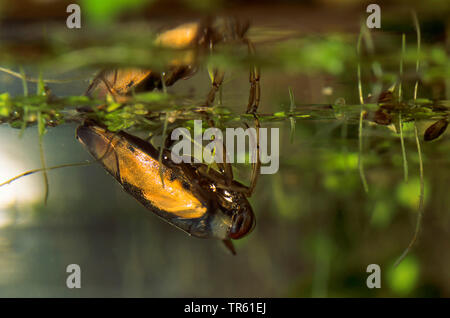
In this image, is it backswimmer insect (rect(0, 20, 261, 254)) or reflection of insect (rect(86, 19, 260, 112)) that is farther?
backswimmer insect (rect(0, 20, 261, 254))

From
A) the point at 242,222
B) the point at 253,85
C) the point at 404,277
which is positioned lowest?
the point at 404,277

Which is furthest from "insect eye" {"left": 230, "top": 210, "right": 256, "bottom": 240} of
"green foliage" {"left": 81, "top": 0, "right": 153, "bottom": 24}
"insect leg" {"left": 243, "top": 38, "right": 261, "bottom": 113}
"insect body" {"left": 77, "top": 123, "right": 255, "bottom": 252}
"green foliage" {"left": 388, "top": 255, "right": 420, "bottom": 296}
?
"green foliage" {"left": 388, "top": 255, "right": 420, "bottom": 296}

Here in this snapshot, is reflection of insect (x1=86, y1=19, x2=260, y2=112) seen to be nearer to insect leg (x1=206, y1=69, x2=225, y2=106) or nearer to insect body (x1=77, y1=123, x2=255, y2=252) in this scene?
insect leg (x1=206, y1=69, x2=225, y2=106)

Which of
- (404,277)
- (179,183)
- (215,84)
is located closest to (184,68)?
(215,84)

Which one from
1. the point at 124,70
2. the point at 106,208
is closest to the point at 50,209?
the point at 106,208

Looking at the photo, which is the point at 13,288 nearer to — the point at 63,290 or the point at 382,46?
the point at 63,290

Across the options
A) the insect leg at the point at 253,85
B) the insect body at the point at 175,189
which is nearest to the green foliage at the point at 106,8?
the insect leg at the point at 253,85

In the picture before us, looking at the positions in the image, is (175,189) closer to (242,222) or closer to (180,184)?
(180,184)
